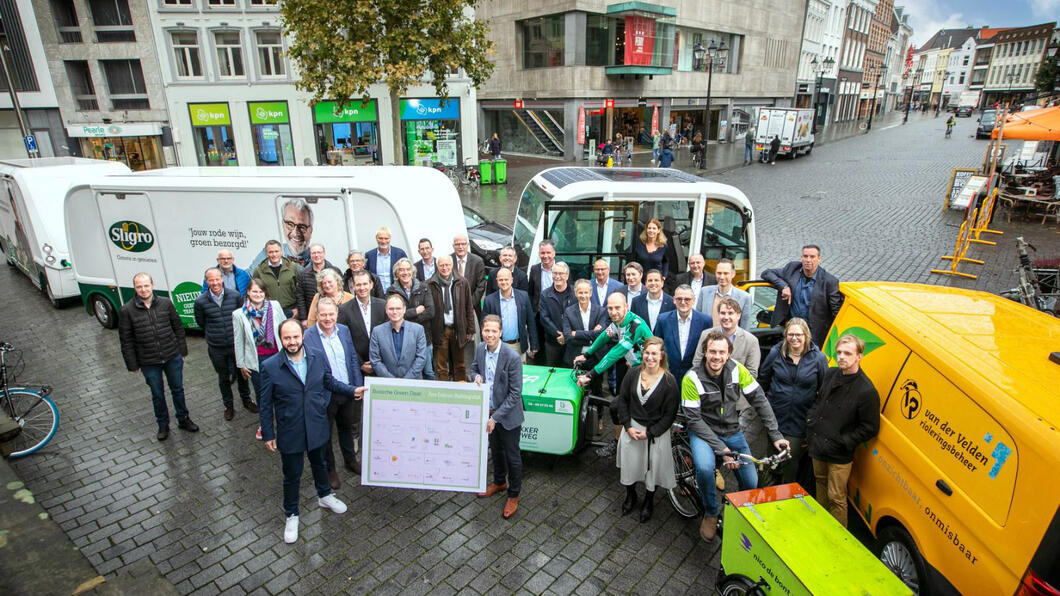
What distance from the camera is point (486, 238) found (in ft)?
39.4


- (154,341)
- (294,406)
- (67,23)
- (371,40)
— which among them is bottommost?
(154,341)

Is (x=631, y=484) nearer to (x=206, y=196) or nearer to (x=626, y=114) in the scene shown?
(x=206, y=196)

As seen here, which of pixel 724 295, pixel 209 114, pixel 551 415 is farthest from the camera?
pixel 209 114

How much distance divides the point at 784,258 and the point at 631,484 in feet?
32.4

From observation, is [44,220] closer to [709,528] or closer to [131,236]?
[131,236]

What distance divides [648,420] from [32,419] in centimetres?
685

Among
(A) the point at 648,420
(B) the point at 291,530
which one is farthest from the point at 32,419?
(A) the point at 648,420

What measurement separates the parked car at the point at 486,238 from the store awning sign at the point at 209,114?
1761 cm

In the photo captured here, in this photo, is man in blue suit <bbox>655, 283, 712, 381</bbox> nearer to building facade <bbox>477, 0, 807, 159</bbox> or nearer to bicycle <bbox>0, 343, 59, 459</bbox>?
bicycle <bbox>0, 343, 59, 459</bbox>

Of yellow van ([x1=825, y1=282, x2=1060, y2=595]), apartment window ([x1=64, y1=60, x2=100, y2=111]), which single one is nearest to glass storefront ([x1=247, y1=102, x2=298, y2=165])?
apartment window ([x1=64, y1=60, x2=100, y2=111])

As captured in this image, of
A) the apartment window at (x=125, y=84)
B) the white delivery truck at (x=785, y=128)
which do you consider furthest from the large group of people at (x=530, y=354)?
the white delivery truck at (x=785, y=128)

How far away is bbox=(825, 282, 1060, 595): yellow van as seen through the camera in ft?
9.86

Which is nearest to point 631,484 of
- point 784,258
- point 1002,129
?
point 784,258

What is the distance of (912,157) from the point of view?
105 ft
